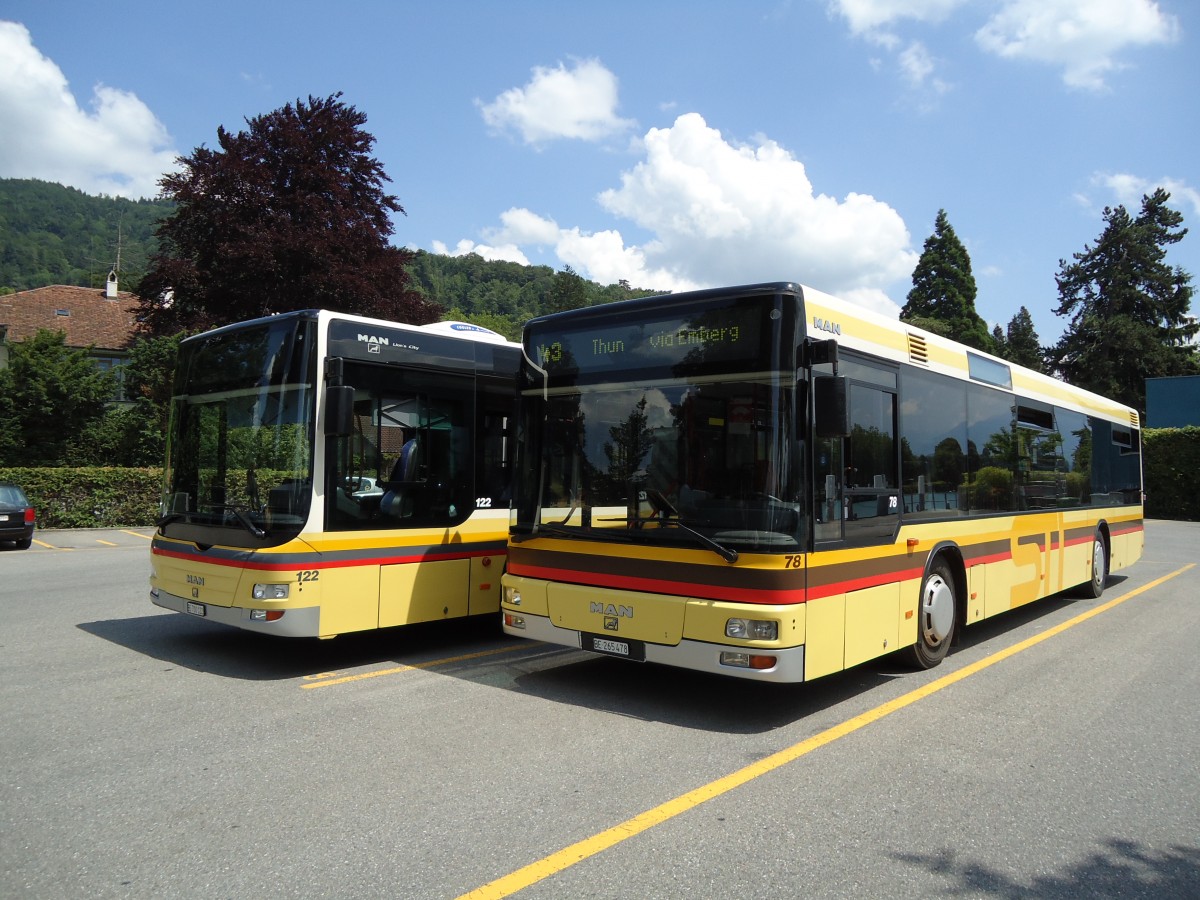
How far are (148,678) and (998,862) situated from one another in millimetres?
6319

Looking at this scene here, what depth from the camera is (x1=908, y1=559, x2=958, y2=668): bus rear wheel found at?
24.5 feet

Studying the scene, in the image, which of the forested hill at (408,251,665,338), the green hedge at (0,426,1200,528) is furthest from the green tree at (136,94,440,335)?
the forested hill at (408,251,665,338)

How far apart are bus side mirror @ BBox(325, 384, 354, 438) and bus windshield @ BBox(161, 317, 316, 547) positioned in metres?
0.27

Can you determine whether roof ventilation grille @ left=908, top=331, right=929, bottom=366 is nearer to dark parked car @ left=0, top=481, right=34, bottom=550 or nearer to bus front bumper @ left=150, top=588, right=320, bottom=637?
bus front bumper @ left=150, top=588, right=320, bottom=637

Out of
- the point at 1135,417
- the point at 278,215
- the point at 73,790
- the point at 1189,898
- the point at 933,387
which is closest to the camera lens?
the point at 1189,898

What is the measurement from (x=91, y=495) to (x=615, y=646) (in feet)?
73.9

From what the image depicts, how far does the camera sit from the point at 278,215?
28547mm

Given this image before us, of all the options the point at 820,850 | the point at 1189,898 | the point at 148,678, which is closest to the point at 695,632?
the point at 820,850

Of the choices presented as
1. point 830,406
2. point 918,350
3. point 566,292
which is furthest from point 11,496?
point 566,292

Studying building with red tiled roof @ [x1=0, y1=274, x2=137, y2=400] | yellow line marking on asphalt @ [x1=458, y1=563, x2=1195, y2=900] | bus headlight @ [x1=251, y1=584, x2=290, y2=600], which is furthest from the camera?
building with red tiled roof @ [x1=0, y1=274, x2=137, y2=400]

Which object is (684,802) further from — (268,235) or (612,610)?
(268,235)

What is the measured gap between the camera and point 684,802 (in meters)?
4.53

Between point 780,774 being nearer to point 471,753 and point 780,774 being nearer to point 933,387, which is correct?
point 471,753

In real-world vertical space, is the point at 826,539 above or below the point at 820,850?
→ above
